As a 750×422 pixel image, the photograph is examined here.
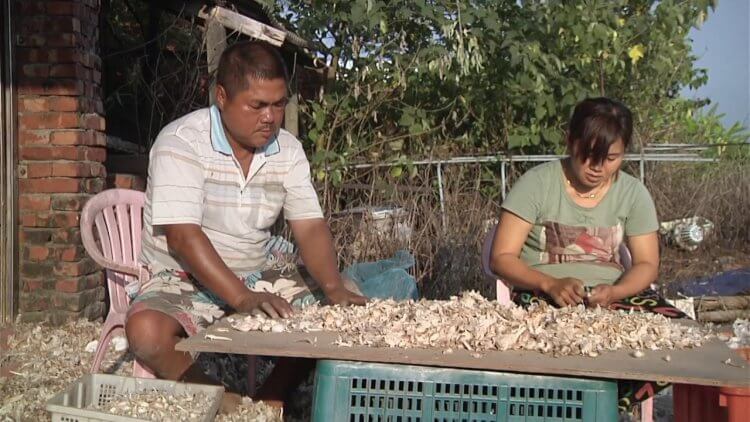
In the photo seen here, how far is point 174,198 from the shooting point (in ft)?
10.1

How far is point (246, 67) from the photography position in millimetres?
3148

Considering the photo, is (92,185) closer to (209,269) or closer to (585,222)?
(209,269)

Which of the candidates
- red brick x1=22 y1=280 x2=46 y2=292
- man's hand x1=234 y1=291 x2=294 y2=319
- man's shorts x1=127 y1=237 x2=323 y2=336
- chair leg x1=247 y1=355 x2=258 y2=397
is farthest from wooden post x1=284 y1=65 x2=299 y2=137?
man's hand x1=234 y1=291 x2=294 y2=319

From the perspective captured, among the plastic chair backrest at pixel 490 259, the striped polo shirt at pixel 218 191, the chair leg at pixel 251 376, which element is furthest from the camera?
the chair leg at pixel 251 376

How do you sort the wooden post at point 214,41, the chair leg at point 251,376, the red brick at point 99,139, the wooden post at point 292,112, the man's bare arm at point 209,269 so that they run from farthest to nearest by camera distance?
the wooden post at point 292,112
the wooden post at point 214,41
the red brick at point 99,139
the chair leg at point 251,376
the man's bare arm at point 209,269

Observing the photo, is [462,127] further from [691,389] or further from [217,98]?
[691,389]

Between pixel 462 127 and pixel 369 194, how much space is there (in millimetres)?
1251

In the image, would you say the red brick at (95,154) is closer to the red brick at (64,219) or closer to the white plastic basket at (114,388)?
the red brick at (64,219)

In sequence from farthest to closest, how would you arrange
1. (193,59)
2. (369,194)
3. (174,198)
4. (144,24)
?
(144,24), (193,59), (369,194), (174,198)

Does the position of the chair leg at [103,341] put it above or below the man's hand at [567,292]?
below

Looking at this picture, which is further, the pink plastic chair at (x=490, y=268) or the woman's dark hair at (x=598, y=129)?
the pink plastic chair at (x=490, y=268)

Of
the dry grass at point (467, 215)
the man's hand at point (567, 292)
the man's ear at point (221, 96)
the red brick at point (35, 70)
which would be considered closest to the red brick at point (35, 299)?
the red brick at point (35, 70)

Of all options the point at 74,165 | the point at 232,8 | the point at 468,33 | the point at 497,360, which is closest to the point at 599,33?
the point at 468,33

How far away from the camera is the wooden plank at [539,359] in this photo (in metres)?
2.08
